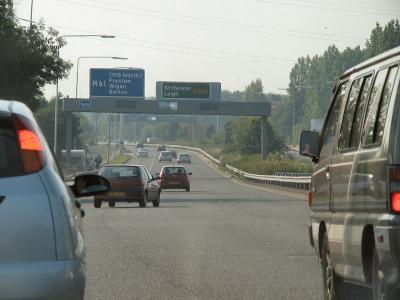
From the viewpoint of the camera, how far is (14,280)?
5797 millimetres

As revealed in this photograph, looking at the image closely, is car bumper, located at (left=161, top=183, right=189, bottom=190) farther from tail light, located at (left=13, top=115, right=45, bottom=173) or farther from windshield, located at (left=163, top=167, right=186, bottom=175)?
tail light, located at (left=13, top=115, right=45, bottom=173)

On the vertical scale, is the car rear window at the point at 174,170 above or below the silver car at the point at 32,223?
below

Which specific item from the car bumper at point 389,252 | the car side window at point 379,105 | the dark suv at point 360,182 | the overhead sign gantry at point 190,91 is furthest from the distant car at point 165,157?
the car bumper at point 389,252

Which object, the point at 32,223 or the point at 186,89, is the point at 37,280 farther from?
the point at 186,89

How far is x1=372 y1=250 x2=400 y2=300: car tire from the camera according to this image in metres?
7.10

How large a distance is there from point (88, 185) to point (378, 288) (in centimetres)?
224

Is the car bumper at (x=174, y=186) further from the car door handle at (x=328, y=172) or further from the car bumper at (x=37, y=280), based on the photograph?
the car bumper at (x=37, y=280)

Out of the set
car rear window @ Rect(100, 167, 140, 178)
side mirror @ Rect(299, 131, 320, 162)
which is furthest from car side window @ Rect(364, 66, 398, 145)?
car rear window @ Rect(100, 167, 140, 178)

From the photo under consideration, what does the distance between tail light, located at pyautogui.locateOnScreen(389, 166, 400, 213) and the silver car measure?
204 centimetres

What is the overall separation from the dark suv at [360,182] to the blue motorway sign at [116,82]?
209ft

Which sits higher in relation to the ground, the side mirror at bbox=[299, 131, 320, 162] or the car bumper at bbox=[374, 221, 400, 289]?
the side mirror at bbox=[299, 131, 320, 162]

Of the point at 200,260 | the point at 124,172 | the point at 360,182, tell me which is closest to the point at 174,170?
the point at 124,172

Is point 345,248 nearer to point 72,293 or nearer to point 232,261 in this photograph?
point 72,293

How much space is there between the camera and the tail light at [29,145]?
237 inches
